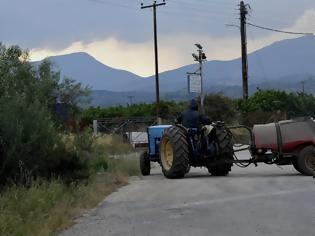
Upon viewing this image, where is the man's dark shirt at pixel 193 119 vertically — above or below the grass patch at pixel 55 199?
above

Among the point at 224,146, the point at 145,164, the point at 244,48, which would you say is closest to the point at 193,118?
the point at 224,146

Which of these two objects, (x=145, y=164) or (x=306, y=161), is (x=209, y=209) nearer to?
(x=306, y=161)

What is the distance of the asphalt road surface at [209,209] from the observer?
9.80m

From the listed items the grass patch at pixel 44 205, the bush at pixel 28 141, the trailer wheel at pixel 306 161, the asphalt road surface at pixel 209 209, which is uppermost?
the bush at pixel 28 141

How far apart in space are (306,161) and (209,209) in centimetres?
585

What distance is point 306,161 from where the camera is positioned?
662 inches

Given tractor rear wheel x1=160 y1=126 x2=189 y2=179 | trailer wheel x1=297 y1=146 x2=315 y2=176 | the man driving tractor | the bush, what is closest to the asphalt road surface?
trailer wheel x1=297 y1=146 x2=315 y2=176

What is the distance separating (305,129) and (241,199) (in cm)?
498

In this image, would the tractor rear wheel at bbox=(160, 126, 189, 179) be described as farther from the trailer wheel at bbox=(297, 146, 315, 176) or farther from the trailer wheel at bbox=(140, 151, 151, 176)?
the trailer wheel at bbox=(297, 146, 315, 176)

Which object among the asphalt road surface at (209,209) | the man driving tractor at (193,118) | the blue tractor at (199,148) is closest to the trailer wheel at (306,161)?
the asphalt road surface at (209,209)

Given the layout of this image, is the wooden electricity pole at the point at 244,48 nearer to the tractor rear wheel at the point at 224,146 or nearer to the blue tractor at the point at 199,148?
the tractor rear wheel at the point at 224,146

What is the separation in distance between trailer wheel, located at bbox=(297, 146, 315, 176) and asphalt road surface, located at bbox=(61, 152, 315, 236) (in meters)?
0.28

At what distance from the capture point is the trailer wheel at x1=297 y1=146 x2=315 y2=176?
55.0 feet

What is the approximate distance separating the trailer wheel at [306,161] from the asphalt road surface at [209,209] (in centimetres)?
28
